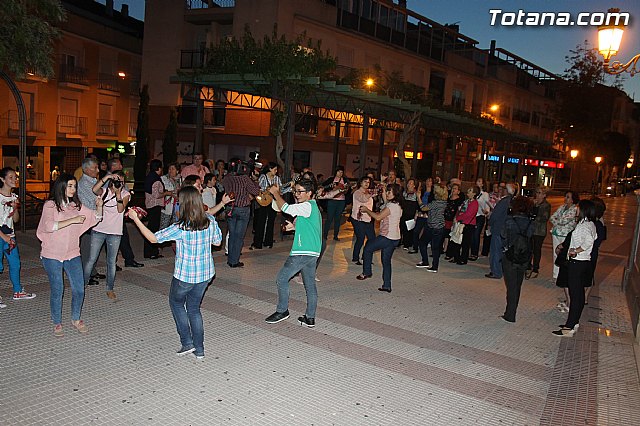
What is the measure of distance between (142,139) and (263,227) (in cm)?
2023

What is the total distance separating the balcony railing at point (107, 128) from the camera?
33156mm

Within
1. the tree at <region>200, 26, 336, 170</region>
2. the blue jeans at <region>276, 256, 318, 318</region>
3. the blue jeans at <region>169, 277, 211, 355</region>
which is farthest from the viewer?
the tree at <region>200, 26, 336, 170</region>

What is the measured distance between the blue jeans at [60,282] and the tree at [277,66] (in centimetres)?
929

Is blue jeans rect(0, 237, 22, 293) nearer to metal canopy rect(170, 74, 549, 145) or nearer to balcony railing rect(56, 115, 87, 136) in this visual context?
metal canopy rect(170, 74, 549, 145)

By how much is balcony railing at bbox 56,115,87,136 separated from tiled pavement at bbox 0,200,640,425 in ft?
82.4

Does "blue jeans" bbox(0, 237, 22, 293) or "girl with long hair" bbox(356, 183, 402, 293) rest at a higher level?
"girl with long hair" bbox(356, 183, 402, 293)

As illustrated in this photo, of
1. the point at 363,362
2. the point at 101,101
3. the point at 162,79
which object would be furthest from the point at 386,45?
the point at 363,362

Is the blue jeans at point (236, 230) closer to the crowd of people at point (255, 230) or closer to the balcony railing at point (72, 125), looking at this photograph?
the crowd of people at point (255, 230)

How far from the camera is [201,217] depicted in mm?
5105

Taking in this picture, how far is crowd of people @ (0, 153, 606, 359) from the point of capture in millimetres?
5324

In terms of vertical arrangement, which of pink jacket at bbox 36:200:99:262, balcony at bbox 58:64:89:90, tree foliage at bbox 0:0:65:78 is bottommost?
pink jacket at bbox 36:200:99:262

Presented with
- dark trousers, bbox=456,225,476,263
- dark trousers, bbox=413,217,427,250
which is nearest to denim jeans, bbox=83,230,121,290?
dark trousers, bbox=413,217,427,250

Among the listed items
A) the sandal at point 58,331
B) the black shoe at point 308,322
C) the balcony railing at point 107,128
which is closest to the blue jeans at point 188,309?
the sandal at point 58,331

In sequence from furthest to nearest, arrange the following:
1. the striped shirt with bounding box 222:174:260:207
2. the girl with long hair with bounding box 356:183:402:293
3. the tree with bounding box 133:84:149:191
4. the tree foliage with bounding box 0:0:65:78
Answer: the tree with bounding box 133:84:149:191, the striped shirt with bounding box 222:174:260:207, the tree foliage with bounding box 0:0:65:78, the girl with long hair with bounding box 356:183:402:293
